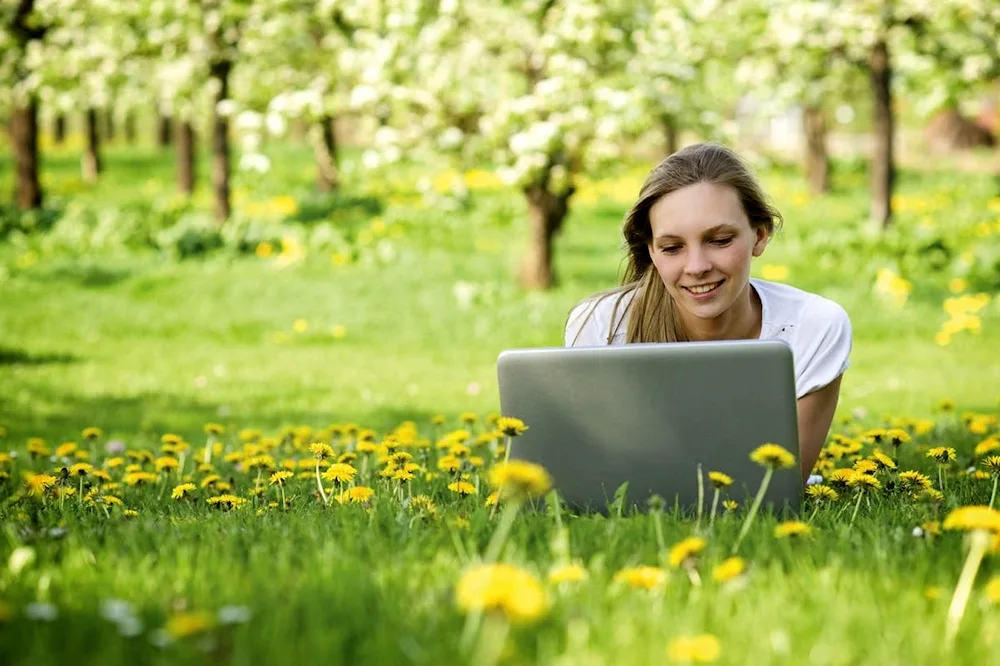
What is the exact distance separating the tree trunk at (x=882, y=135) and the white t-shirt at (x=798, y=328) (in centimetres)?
1042

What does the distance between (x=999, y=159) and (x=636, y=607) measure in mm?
29957

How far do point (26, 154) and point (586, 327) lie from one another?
15.6 m

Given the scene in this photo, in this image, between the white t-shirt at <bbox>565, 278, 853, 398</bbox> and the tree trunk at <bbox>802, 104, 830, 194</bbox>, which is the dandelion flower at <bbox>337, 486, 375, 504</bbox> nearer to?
the white t-shirt at <bbox>565, 278, 853, 398</bbox>

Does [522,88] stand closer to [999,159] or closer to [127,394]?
[127,394]

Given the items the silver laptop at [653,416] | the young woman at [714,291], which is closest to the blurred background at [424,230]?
the young woman at [714,291]

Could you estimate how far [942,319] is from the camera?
389 inches

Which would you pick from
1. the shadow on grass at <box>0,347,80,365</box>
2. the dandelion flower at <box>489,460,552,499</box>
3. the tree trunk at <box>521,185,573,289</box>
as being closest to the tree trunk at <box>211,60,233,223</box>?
the tree trunk at <box>521,185,573,289</box>

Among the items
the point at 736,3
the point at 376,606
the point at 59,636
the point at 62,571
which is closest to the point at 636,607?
the point at 376,606

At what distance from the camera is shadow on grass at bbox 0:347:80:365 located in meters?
8.88

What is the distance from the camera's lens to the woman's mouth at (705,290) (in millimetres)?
3297

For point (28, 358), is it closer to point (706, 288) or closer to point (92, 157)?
point (706, 288)

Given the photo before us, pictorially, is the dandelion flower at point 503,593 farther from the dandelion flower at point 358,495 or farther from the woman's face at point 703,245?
the woman's face at point 703,245

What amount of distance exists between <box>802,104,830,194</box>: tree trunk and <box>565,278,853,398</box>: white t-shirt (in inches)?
669

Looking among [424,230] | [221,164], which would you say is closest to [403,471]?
[424,230]
